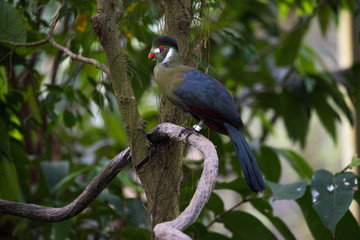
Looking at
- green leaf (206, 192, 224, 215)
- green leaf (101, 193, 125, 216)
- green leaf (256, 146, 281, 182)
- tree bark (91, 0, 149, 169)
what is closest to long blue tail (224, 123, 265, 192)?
tree bark (91, 0, 149, 169)

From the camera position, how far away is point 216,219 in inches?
84.1

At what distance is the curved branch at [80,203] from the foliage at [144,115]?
0.22 metres

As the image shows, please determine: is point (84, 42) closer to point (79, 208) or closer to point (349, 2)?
point (79, 208)

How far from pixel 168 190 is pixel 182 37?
55cm

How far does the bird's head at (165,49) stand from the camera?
1.70 meters

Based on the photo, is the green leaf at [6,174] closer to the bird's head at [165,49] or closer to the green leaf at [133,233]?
the green leaf at [133,233]

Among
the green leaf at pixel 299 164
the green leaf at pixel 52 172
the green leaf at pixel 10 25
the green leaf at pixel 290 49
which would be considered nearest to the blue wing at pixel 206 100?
the green leaf at pixel 10 25

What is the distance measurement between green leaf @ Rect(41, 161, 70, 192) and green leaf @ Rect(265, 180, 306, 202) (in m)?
1.13

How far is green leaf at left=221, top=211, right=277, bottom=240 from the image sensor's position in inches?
83.3

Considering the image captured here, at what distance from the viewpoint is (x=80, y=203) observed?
158cm

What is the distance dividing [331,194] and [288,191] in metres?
0.16

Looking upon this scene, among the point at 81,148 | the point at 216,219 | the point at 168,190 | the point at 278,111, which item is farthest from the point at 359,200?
the point at 81,148

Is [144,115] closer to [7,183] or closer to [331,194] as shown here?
[7,183]

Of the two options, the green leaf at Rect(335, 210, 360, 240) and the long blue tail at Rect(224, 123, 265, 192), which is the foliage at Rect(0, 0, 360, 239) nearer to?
the green leaf at Rect(335, 210, 360, 240)
